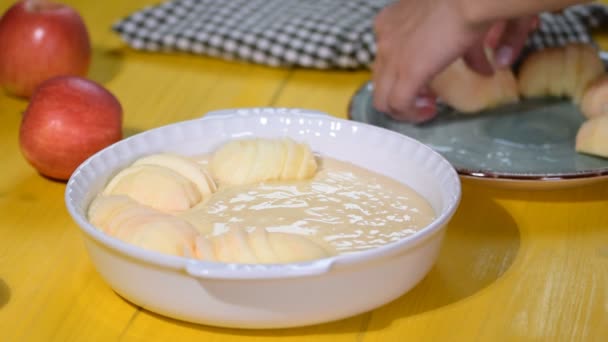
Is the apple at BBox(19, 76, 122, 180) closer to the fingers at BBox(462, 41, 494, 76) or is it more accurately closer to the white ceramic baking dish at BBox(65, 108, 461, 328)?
the white ceramic baking dish at BBox(65, 108, 461, 328)

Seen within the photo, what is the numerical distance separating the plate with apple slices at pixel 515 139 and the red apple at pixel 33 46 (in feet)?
1.67

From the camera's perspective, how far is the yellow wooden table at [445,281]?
78cm

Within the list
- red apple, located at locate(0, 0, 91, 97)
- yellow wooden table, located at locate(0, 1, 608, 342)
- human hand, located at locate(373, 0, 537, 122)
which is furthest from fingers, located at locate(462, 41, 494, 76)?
red apple, located at locate(0, 0, 91, 97)

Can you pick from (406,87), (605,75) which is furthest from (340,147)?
(605,75)

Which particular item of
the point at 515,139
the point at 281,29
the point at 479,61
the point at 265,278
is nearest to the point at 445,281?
the point at 265,278

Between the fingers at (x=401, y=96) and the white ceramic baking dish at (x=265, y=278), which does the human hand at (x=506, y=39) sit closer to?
the fingers at (x=401, y=96)

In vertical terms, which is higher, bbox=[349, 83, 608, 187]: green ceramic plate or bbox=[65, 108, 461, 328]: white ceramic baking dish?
bbox=[65, 108, 461, 328]: white ceramic baking dish

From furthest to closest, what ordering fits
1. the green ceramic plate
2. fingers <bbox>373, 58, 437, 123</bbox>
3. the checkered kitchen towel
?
1. the checkered kitchen towel
2. fingers <bbox>373, 58, 437, 123</bbox>
3. the green ceramic plate

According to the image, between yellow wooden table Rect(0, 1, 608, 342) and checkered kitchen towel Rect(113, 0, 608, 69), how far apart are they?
34 cm

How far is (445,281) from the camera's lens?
0.86m

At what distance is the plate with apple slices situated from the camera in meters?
0.98

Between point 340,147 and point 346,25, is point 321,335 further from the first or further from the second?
point 346,25

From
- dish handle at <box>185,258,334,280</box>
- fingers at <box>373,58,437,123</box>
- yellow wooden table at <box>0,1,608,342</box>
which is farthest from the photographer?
fingers at <box>373,58,437,123</box>

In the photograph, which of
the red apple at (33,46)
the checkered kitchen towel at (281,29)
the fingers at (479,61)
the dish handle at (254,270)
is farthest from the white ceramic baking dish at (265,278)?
the checkered kitchen towel at (281,29)
